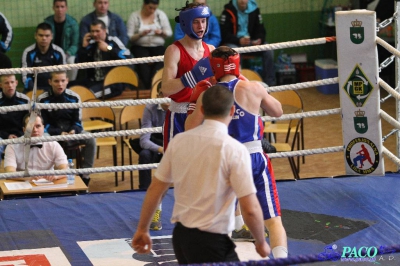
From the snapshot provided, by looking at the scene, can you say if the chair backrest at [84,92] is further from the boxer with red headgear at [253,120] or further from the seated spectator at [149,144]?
the boxer with red headgear at [253,120]

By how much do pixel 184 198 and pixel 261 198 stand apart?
36.1 inches

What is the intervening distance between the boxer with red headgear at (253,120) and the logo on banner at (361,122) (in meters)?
1.43

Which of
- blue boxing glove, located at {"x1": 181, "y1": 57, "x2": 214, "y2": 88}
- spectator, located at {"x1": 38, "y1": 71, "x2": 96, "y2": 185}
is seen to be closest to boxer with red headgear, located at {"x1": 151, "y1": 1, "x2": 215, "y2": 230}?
blue boxing glove, located at {"x1": 181, "y1": 57, "x2": 214, "y2": 88}

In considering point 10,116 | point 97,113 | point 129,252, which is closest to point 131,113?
point 97,113

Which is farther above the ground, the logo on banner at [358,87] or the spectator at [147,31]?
the spectator at [147,31]

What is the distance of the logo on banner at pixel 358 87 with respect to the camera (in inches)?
207

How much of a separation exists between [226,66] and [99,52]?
5.54 m

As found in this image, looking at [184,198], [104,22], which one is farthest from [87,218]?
[104,22]

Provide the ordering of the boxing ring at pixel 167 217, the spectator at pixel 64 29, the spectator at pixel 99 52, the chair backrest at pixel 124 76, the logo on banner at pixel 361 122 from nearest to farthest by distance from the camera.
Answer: the boxing ring at pixel 167 217, the logo on banner at pixel 361 122, the chair backrest at pixel 124 76, the spectator at pixel 99 52, the spectator at pixel 64 29

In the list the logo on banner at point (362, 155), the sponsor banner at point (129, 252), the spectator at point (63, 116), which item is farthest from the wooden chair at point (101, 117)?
the sponsor banner at point (129, 252)

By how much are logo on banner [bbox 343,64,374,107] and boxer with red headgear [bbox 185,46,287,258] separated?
140 cm

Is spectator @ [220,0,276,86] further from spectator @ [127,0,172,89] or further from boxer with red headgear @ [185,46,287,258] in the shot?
boxer with red headgear @ [185,46,287,258]

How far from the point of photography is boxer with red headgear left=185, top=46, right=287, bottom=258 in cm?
389

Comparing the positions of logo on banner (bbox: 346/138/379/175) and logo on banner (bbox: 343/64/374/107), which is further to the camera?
logo on banner (bbox: 346/138/379/175)
